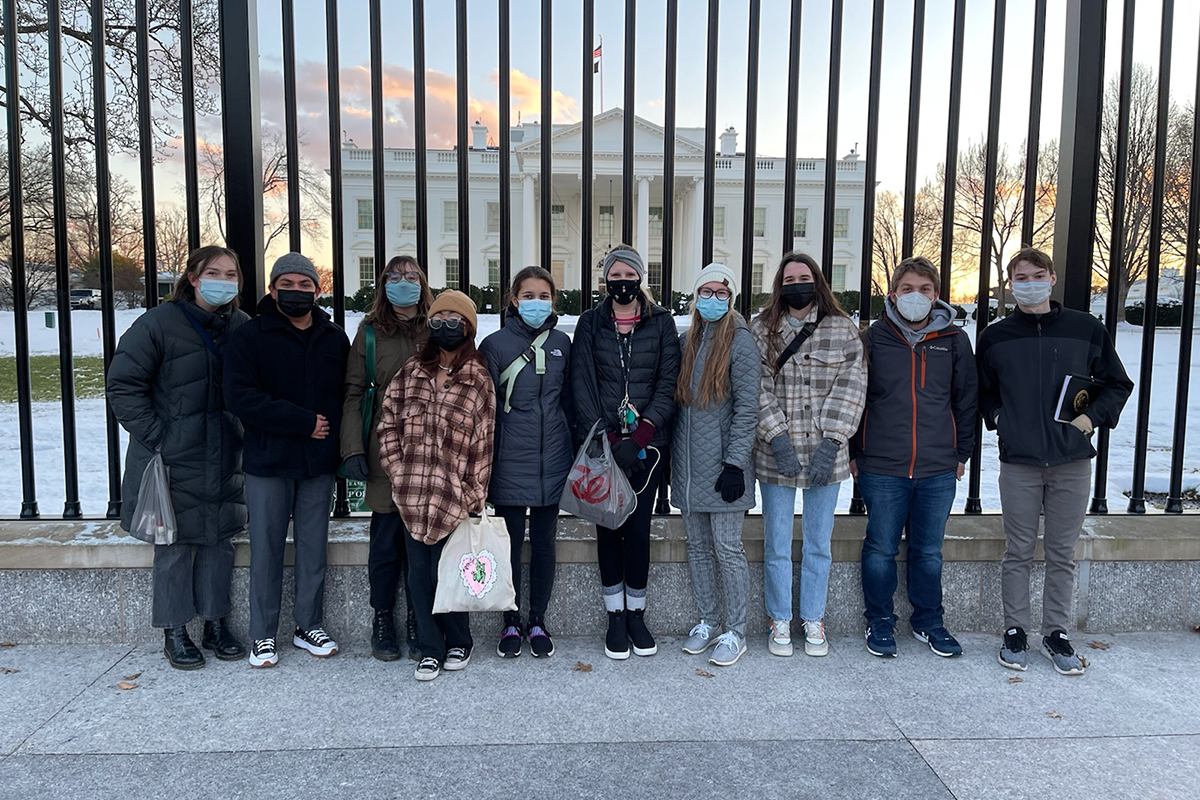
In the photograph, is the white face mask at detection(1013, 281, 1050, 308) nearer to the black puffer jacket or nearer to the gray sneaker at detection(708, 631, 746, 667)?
the black puffer jacket

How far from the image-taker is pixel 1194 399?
11.2 metres

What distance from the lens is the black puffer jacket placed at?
12.3ft

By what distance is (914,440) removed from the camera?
12.3 feet

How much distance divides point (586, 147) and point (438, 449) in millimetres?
1692

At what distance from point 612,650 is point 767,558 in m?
0.86

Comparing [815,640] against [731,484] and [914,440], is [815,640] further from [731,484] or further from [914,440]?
[914,440]

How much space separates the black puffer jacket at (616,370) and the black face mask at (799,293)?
0.57 m

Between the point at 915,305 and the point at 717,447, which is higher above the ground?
the point at 915,305

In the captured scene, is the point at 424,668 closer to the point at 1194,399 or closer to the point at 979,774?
the point at 979,774

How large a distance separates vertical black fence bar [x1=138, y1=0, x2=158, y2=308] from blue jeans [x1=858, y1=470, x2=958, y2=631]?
3.55 meters

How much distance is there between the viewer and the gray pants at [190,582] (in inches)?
145

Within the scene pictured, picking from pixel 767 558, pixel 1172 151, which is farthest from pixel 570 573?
pixel 1172 151

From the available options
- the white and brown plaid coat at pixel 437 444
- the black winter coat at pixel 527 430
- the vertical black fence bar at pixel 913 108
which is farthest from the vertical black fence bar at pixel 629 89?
the vertical black fence bar at pixel 913 108

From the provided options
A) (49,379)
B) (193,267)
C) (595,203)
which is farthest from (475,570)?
(595,203)
